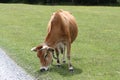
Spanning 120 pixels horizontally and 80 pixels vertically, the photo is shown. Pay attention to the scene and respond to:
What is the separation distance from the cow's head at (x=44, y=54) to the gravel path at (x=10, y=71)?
53cm

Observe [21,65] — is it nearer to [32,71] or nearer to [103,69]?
[32,71]

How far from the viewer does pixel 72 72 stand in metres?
10.6

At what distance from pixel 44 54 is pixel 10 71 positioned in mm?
1560

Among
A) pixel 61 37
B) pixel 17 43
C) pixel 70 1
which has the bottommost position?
pixel 70 1

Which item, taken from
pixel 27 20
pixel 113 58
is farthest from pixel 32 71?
pixel 27 20

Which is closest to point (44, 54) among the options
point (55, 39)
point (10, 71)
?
point (55, 39)

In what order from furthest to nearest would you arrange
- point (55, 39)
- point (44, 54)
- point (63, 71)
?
point (63, 71)
point (55, 39)
point (44, 54)

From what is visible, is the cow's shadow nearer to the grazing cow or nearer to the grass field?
the grass field

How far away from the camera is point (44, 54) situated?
9.87 meters

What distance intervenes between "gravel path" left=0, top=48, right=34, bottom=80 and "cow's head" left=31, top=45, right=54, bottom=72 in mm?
526

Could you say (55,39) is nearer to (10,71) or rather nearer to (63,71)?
(63,71)

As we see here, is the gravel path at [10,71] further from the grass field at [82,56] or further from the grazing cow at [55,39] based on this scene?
the grazing cow at [55,39]

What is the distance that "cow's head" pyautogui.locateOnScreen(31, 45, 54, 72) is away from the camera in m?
9.84

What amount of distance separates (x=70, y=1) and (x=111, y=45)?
170 ft
